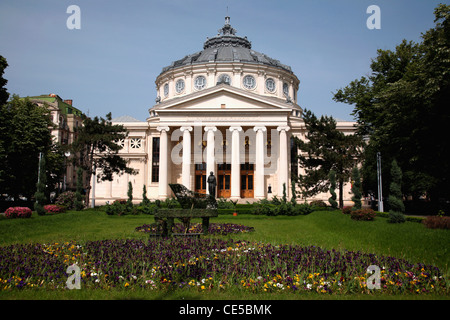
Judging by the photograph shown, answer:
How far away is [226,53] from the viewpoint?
60.1 m

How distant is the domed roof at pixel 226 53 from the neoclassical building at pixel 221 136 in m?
0.40

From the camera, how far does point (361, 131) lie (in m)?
37.6

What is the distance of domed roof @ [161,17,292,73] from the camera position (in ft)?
193

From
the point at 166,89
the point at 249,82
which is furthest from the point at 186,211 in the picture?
the point at 166,89

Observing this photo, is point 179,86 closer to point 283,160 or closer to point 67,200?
point 283,160

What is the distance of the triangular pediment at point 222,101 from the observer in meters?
44.7


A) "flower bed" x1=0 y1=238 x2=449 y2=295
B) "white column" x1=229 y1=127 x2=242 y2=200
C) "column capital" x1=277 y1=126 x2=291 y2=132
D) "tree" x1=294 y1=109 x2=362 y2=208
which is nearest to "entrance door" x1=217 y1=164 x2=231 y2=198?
"white column" x1=229 y1=127 x2=242 y2=200

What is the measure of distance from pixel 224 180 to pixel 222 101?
1058 centimetres

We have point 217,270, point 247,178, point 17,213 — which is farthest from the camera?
point 247,178

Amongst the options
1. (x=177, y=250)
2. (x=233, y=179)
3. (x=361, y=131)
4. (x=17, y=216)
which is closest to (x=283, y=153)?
(x=233, y=179)

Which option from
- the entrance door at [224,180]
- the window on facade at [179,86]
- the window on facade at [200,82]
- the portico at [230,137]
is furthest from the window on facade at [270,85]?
the entrance door at [224,180]

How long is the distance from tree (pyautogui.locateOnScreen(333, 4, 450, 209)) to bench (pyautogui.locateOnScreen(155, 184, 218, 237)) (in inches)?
666
